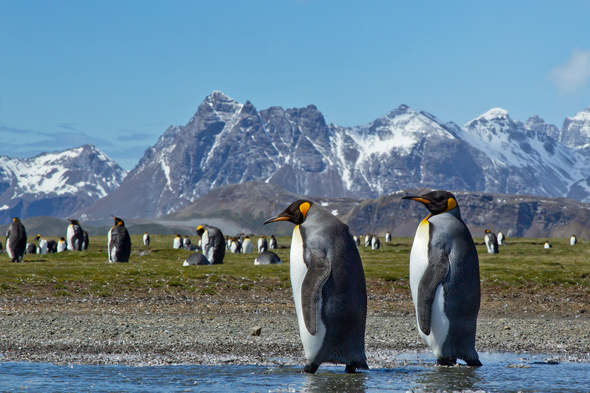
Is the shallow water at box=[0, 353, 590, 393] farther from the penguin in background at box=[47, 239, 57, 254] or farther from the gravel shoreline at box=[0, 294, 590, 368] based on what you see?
the penguin in background at box=[47, 239, 57, 254]

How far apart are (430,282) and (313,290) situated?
2132mm

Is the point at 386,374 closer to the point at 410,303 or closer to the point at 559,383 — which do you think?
the point at 559,383

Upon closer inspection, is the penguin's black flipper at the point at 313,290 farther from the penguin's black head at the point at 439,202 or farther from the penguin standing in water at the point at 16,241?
the penguin standing in water at the point at 16,241

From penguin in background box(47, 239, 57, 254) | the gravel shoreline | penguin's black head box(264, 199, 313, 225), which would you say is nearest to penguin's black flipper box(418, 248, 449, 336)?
the gravel shoreline

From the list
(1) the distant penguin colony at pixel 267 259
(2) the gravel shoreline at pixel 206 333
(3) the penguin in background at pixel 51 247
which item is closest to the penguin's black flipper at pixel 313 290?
(2) the gravel shoreline at pixel 206 333

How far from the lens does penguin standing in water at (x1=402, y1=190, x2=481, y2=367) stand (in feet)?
31.4

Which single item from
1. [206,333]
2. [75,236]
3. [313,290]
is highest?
[75,236]

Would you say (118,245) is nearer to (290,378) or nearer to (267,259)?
(267,259)

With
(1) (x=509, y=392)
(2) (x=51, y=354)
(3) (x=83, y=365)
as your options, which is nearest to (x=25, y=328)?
(2) (x=51, y=354)

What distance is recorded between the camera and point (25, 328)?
13.4 m

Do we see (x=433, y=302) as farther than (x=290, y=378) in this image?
Yes

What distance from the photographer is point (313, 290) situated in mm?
8516

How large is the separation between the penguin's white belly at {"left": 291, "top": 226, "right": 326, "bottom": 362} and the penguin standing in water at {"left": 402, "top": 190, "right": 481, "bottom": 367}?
1.94m

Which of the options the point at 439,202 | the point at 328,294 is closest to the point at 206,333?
the point at 328,294
